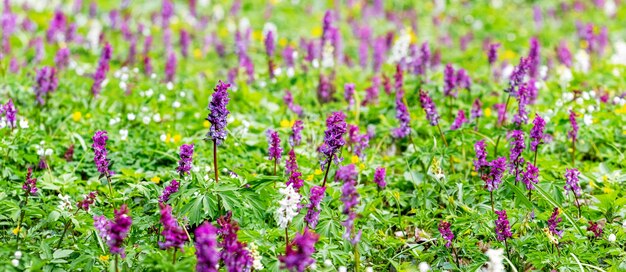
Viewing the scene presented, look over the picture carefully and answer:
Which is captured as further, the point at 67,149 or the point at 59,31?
the point at 59,31

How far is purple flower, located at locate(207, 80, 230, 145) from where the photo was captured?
3816 mm

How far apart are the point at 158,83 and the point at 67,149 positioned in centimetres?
163

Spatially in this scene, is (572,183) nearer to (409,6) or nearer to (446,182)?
(446,182)

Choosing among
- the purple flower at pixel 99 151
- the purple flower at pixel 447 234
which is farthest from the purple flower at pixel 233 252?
the purple flower at pixel 447 234

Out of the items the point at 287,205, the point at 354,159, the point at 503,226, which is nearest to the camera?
the point at 287,205

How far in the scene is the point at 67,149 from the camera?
5.69m

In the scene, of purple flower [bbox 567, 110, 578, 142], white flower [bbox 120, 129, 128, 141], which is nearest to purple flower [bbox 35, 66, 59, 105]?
white flower [bbox 120, 129, 128, 141]

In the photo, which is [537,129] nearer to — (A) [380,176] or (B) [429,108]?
(B) [429,108]

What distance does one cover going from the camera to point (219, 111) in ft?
12.7

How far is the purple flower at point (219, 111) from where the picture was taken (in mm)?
3816

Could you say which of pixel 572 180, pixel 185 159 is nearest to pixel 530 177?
pixel 572 180

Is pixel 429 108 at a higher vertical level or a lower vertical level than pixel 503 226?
higher

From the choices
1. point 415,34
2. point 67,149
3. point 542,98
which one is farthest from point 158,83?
point 415,34

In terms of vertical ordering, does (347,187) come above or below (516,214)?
above
